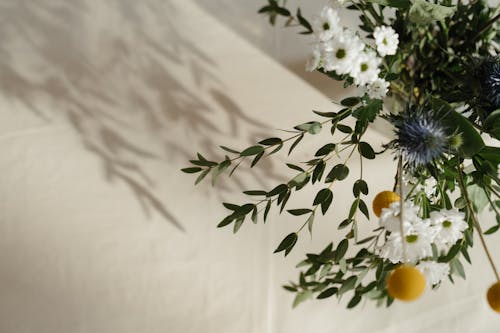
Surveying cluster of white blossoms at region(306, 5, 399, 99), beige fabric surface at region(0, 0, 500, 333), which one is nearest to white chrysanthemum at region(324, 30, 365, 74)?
cluster of white blossoms at region(306, 5, 399, 99)

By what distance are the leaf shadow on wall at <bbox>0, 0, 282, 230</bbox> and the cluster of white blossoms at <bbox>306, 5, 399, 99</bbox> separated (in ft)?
0.81

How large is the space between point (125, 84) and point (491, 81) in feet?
1.25

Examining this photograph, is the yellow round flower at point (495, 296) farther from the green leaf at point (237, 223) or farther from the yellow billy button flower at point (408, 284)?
the green leaf at point (237, 223)

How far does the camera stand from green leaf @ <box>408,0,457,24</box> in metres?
0.38

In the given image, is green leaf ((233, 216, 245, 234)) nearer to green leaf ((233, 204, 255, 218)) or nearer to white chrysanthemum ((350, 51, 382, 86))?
green leaf ((233, 204, 255, 218))

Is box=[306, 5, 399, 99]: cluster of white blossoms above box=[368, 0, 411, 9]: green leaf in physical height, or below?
below

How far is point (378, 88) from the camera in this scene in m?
0.39

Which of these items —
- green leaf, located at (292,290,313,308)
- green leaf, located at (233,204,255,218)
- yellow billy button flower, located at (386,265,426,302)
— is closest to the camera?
yellow billy button flower, located at (386,265,426,302)

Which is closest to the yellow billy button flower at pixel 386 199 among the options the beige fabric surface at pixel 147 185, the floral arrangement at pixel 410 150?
the floral arrangement at pixel 410 150

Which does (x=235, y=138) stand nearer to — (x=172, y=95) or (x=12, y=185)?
(x=172, y=95)

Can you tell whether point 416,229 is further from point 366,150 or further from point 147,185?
point 147,185

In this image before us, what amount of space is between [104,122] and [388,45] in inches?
13.2

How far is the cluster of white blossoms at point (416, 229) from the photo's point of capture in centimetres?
34

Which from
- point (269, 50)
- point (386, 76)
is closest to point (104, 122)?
point (269, 50)
